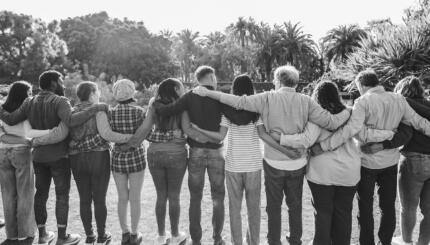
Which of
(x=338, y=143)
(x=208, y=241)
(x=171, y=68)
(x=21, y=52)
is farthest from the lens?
(x=171, y=68)

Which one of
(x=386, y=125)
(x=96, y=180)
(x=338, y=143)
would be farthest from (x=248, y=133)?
(x=96, y=180)

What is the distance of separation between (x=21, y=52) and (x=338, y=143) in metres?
32.7

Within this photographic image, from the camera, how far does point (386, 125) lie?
12.3 ft

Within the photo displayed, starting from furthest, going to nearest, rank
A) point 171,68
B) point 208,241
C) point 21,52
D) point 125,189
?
point 171,68 < point 21,52 < point 208,241 < point 125,189

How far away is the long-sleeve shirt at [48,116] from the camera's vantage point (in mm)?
3916

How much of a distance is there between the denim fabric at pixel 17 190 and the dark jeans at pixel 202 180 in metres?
1.74

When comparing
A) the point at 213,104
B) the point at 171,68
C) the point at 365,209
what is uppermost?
the point at 171,68

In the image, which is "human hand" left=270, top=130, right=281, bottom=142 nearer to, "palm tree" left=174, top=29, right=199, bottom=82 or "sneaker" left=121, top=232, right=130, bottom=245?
"sneaker" left=121, top=232, right=130, bottom=245

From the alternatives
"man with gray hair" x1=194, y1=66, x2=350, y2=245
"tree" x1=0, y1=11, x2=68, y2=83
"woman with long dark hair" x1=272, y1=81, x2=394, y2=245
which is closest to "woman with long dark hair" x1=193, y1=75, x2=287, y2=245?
"man with gray hair" x1=194, y1=66, x2=350, y2=245

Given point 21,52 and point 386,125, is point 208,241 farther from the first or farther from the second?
point 21,52

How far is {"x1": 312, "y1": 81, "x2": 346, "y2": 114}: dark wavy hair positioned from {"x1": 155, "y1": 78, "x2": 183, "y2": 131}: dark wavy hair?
1.42 m

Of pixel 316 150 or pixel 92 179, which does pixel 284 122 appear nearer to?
pixel 316 150

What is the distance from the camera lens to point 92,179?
13.0 ft

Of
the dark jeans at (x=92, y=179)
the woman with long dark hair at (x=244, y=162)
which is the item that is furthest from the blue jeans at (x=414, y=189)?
the dark jeans at (x=92, y=179)
